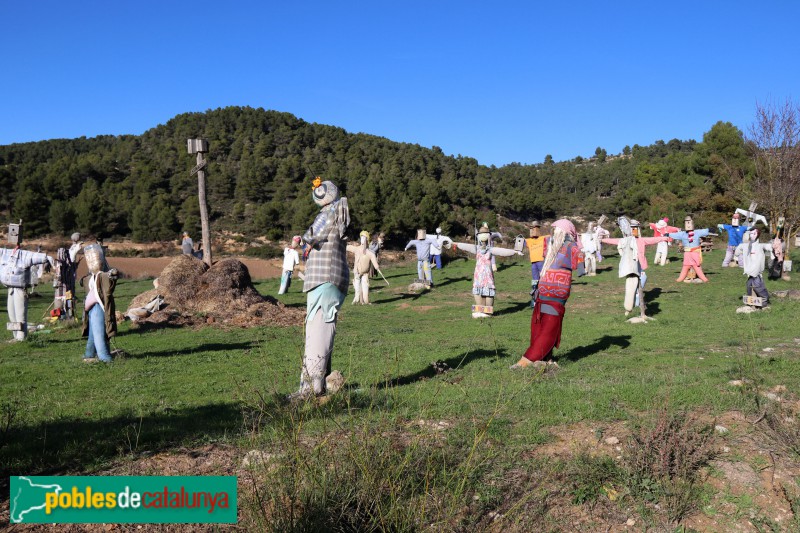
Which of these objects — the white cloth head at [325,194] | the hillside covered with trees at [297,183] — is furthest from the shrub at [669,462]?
the hillside covered with trees at [297,183]

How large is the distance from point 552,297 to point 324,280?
302 centimetres

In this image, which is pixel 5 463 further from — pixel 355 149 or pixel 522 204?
pixel 355 149

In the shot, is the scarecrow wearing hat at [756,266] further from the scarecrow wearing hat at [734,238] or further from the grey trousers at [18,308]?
the grey trousers at [18,308]

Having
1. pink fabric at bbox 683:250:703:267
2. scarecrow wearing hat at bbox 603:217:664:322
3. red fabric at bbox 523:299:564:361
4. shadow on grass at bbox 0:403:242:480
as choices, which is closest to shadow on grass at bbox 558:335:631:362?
red fabric at bbox 523:299:564:361

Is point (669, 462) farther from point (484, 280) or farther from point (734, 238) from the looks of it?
point (734, 238)

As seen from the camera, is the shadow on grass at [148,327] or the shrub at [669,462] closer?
the shrub at [669,462]

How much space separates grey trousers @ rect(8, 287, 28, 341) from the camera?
37.2 ft

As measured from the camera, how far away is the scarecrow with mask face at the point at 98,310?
29.1 feet

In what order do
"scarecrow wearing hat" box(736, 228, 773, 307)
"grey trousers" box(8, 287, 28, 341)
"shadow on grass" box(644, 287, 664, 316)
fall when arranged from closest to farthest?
"grey trousers" box(8, 287, 28, 341) < "scarecrow wearing hat" box(736, 228, 773, 307) < "shadow on grass" box(644, 287, 664, 316)

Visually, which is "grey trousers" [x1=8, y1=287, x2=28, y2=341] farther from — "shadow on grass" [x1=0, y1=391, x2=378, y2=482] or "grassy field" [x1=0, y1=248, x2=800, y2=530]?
"shadow on grass" [x1=0, y1=391, x2=378, y2=482]

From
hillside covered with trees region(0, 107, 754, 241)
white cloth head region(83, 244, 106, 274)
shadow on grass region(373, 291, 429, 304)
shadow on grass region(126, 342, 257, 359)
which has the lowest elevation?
shadow on grass region(373, 291, 429, 304)

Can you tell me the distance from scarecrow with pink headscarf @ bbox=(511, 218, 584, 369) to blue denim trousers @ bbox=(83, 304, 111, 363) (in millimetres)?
5842

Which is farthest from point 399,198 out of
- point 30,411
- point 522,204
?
point 30,411

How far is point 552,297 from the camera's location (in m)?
7.75
